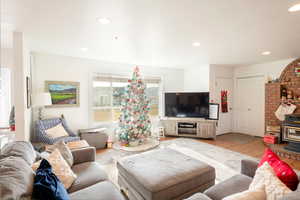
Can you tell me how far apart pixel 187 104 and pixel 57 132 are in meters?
3.76

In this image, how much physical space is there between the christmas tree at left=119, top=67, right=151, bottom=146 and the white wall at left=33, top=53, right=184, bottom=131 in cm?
78

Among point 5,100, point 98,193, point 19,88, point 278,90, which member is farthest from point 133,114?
point 278,90

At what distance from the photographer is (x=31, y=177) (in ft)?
4.05

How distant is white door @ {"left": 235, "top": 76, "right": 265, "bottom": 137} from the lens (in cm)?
489

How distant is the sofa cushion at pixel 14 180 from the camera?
0.93m

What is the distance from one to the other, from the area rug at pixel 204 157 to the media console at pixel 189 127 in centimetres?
49

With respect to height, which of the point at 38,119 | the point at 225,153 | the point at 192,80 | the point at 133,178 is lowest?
the point at 225,153

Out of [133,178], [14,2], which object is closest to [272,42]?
[133,178]

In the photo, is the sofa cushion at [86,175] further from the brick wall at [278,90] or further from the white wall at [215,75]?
the brick wall at [278,90]

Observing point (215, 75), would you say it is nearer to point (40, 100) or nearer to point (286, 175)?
point (286, 175)

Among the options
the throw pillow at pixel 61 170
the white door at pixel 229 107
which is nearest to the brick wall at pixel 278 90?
the white door at pixel 229 107

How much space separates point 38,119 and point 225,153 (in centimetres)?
451

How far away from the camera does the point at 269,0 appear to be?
159 centimetres

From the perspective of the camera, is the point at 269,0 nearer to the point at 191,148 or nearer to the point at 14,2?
the point at 14,2
